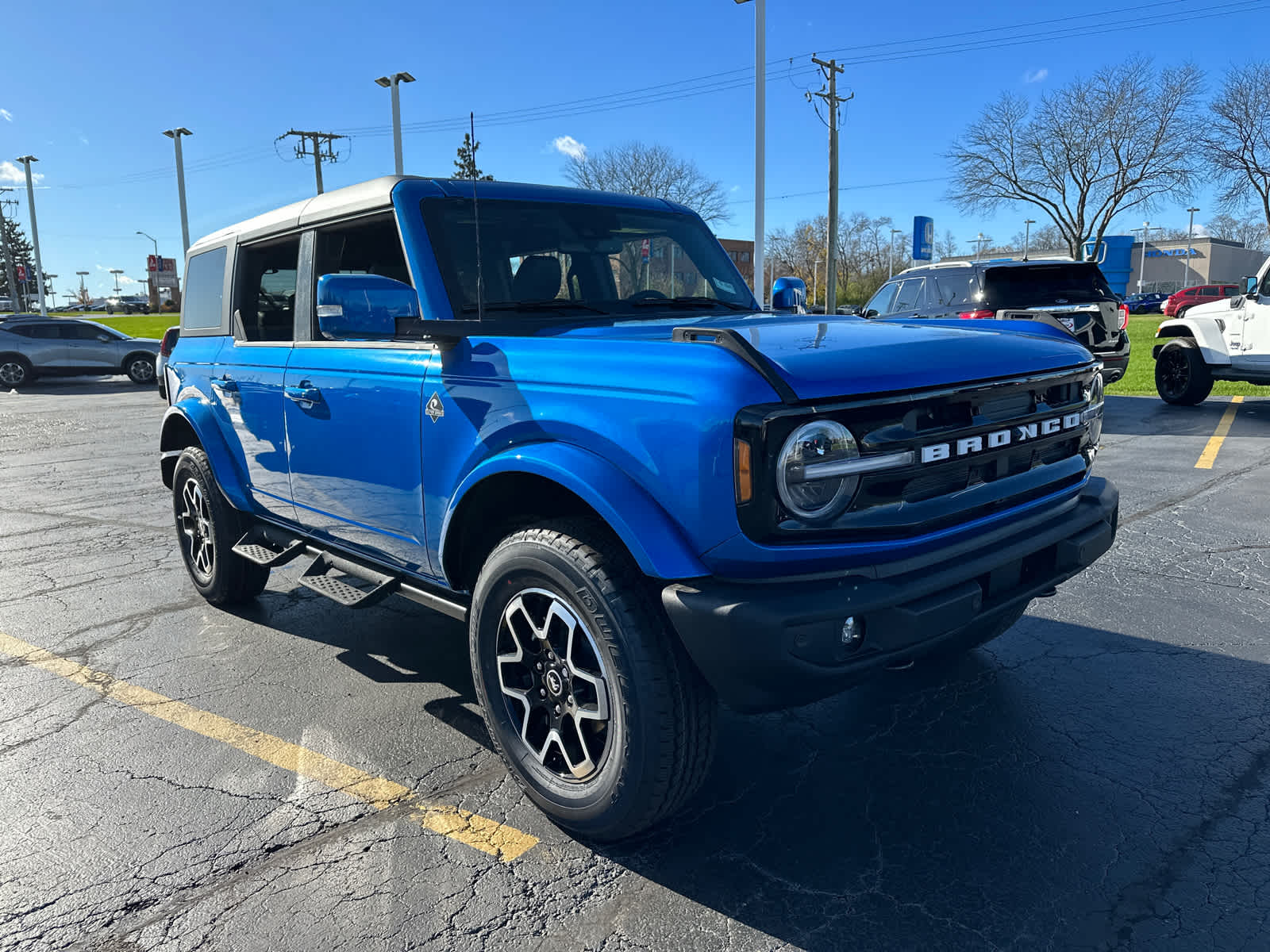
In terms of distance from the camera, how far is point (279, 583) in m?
5.54

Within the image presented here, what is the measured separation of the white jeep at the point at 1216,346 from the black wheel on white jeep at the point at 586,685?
11968 millimetres

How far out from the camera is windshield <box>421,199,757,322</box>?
333 centimetres

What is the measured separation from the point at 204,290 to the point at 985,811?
455cm

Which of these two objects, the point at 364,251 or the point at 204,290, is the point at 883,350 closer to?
the point at 364,251

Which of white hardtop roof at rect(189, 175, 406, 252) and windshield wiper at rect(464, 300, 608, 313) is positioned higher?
white hardtop roof at rect(189, 175, 406, 252)

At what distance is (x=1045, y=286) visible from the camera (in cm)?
1063

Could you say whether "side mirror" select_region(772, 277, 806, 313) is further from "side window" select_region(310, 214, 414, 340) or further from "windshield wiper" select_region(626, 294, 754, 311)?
"side window" select_region(310, 214, 414, 340)

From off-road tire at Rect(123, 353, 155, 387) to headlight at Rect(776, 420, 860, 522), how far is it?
80.2 ft

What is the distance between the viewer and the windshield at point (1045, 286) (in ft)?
34.2

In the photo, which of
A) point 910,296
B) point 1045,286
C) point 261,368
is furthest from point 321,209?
point 1045,286

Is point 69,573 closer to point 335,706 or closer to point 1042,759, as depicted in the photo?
point 335,706

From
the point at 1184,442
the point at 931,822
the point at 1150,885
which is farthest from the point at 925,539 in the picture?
the point at 1184,442

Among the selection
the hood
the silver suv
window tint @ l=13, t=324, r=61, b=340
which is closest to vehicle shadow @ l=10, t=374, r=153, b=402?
the silver suv

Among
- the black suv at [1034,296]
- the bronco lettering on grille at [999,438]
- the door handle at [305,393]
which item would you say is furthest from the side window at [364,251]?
the black suv at [1034,296]
